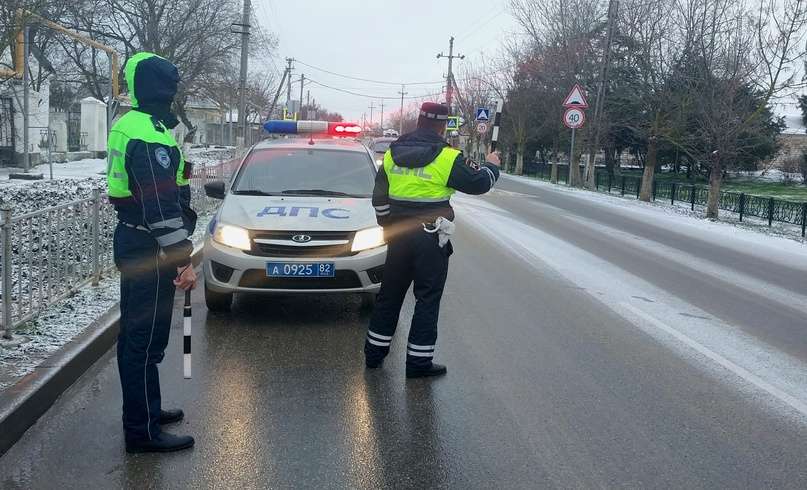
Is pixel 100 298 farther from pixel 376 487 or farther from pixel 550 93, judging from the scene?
pixel 550 93

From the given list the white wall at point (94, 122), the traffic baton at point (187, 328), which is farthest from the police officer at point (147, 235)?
the white wall at point (94, 122)

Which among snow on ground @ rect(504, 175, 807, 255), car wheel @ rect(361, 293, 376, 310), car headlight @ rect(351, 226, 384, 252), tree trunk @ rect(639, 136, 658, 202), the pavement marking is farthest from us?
tree trunk @ rect(639, 136, 658, 202)

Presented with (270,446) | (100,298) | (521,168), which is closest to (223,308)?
(100,298)

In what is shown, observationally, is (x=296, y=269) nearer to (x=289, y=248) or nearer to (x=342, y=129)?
(x=289, y=248)

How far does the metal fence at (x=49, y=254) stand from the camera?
222 inches

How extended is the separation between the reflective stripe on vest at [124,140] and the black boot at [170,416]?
53.3 inches

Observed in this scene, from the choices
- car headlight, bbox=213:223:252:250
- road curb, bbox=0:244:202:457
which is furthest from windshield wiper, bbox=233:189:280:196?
road curb, bbox=0:244:202:457

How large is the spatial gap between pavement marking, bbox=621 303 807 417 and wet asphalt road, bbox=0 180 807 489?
9 cm

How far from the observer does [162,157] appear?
12.9 feet

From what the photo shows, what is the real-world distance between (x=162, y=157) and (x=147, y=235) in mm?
441

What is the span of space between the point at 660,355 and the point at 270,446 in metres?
3.54

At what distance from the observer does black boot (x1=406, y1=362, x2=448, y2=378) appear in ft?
18.3

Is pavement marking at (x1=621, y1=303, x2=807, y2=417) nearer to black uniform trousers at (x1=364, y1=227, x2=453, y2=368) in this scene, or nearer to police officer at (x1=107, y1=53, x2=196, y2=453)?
black uniform trousers at (x1=364, y1=227, x2=453, y2=368)

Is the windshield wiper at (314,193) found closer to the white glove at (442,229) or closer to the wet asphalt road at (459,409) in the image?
the wet asphalt road at (459,409)
